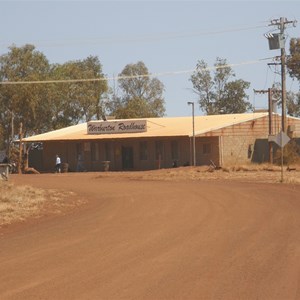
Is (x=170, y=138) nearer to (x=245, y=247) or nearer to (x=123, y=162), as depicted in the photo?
(x=123, y=162)

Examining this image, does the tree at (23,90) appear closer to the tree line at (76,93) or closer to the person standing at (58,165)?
the tree line at (76,93)

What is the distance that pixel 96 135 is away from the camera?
4962 cm

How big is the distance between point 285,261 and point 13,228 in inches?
293

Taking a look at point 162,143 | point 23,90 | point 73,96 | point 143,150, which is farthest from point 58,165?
point 73,96

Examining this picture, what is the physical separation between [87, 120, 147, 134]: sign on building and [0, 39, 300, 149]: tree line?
14.6 meters

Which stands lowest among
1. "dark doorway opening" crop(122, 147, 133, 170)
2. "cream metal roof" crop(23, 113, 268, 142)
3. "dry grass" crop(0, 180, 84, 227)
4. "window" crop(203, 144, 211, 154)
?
"dry grass" crop(0, 180, 84, 227)

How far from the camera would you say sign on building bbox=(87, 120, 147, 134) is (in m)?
48.8

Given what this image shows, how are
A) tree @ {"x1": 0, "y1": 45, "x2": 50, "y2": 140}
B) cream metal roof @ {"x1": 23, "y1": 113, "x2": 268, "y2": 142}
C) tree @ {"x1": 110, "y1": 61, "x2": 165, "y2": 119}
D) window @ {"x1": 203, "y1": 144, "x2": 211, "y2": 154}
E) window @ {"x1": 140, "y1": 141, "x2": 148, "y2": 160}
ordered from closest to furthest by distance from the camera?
cream metal roof @ {"x1": 23, "y1": 113, "x2": 268, "y2": 142}
window @ {"x1": 203, "y1": 144, "x2": 211, "y2": 154}
window @ {"x1": 140, "y1": 141, "x2": 148, "y2": 160}
tree @ {"x1": 0, "y1": 45, "x2": 50, "y2": 140}
tree @ {"x1": 110, "y1": 61, "x2": 165, "y2": 119}

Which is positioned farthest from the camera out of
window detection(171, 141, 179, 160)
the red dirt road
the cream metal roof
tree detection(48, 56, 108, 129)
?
tree detection(48, 56, 108, 129)

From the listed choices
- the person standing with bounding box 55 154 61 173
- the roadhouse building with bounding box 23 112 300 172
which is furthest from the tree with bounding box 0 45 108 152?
the person standing with bounding box 55 154 61 173

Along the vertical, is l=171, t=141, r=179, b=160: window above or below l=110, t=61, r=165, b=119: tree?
below

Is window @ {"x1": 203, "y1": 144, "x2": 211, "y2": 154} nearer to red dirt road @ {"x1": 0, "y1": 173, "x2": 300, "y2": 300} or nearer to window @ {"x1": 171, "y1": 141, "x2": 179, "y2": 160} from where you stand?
window @ {"x1": 171, "y1": 141, "x2": 179, "y2": 160}

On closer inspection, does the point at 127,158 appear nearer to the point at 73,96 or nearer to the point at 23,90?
the point at 23,90

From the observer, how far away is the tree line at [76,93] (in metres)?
69.1
